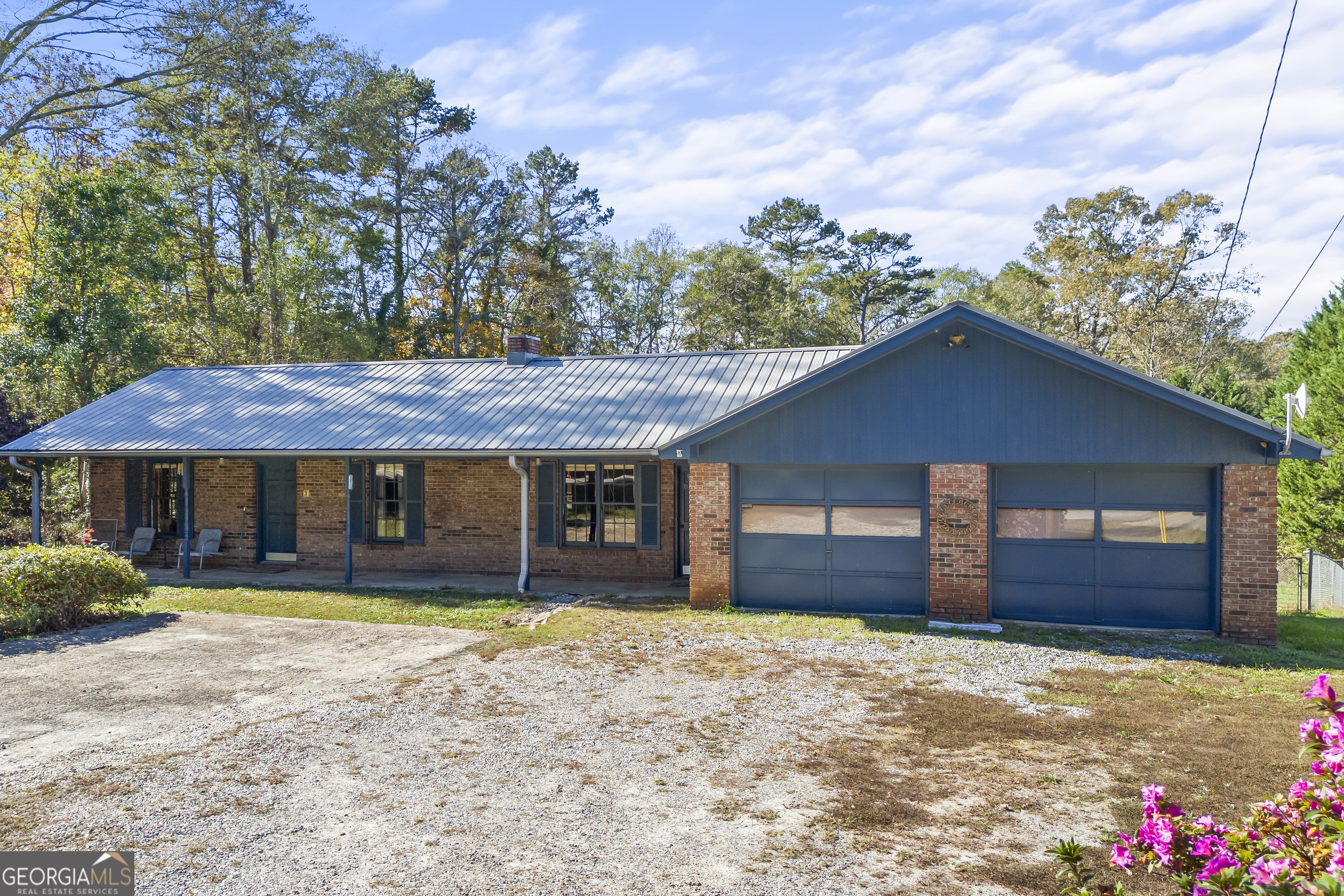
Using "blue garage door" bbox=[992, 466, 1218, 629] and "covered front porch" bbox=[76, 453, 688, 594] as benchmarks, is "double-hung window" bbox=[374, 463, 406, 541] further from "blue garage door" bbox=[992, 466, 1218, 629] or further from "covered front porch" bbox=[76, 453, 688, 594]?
"blue garage door" bbox=[992, 466, 1218, 629]

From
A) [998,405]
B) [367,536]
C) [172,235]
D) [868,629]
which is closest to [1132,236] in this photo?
[998,405]

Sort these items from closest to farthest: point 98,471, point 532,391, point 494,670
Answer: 1. point 494,670
2. point 532,391
3. point 98,471

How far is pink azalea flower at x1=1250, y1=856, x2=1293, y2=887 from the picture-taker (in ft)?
7.92

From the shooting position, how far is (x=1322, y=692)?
273 centimetres

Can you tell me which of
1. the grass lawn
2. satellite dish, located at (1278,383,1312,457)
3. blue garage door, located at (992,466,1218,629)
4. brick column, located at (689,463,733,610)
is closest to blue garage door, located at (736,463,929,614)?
brick column, located at (689,463,733,610)

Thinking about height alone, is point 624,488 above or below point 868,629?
above

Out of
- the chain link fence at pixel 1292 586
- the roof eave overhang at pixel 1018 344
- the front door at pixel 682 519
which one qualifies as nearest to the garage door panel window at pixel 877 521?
the roof eave overhang at pixel 1018 344

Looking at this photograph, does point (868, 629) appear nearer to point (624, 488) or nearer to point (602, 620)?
point (602, 620)

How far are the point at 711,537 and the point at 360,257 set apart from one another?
2351 cm

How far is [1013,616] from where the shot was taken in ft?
36.9

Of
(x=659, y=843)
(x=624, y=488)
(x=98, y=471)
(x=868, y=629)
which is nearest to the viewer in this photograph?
(x=659, y=843)

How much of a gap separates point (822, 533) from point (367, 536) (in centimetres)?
912

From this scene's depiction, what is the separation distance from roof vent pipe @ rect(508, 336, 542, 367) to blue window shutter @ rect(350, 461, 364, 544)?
12.6 ft

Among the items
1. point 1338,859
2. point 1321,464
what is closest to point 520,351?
point 1338,859
